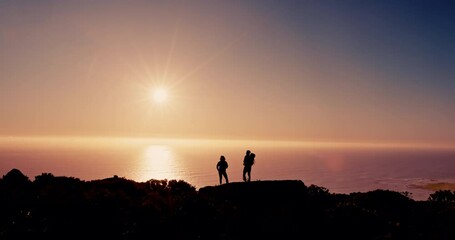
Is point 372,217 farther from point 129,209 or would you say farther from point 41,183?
point 41,183

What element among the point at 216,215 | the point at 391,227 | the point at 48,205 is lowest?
the point at 391,227

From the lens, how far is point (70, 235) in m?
14.3

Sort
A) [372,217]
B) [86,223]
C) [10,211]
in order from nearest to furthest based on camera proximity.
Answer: [86,223], [10,211], [372,217]

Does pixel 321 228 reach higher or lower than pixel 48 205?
lower

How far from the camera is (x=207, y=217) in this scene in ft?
56.2

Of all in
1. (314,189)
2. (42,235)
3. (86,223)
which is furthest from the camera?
(314,189)

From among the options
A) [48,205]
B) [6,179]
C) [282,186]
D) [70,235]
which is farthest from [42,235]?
[282,186]

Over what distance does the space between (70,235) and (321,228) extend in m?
11.6

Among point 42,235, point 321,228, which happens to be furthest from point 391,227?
point 42,235

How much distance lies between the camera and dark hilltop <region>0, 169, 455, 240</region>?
14.8m

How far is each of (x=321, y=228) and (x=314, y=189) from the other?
9.40m

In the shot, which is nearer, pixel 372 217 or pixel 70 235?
pixel 70 235

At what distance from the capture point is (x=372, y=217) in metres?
18.0

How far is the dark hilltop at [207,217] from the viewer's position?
14773 millimetres
